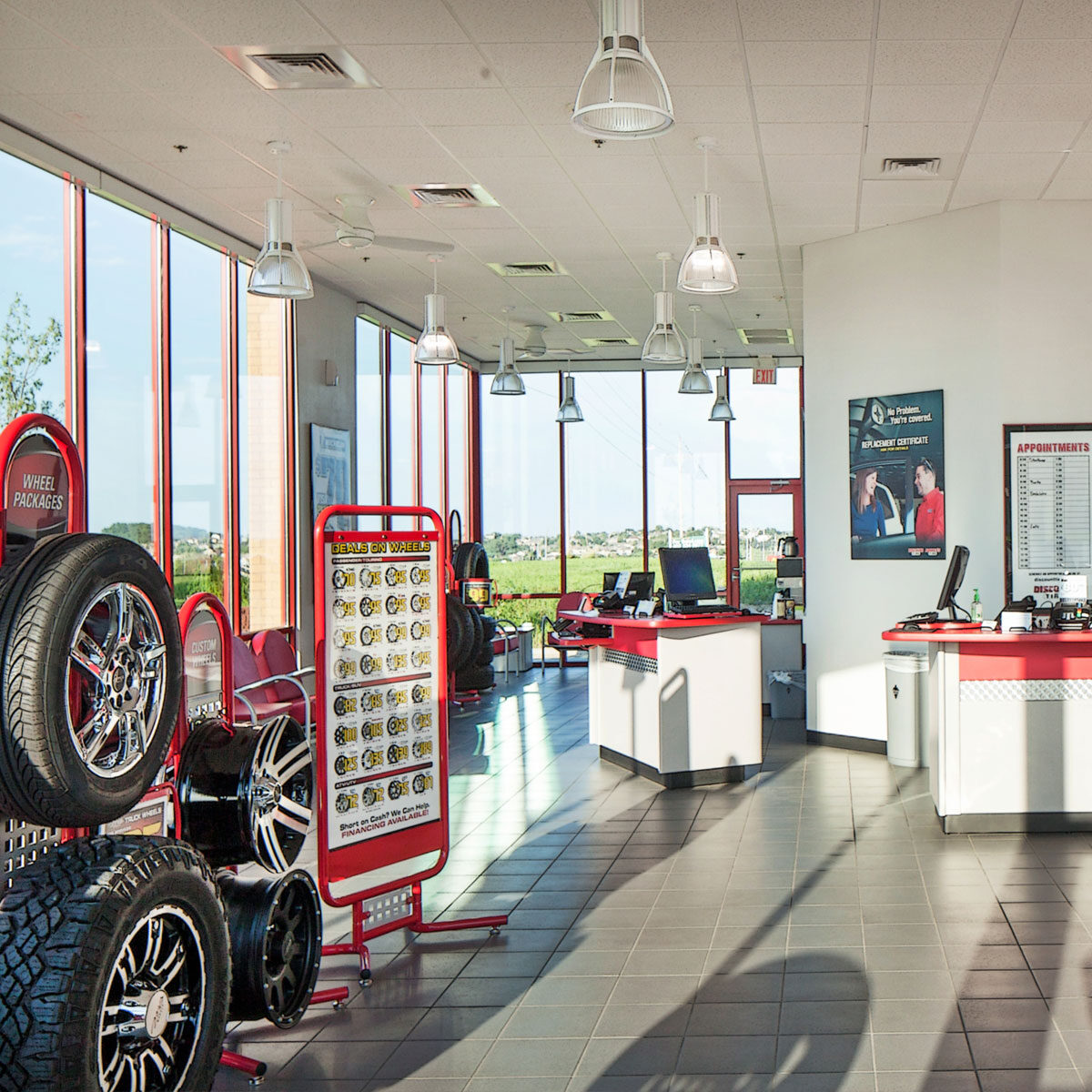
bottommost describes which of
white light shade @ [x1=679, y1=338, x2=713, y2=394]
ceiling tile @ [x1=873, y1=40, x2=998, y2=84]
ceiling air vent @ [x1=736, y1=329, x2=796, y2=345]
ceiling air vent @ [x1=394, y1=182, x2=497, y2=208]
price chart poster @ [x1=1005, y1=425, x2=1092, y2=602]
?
price chart poster @ [x1=1005, y1=425, x2=1092, y2=602]

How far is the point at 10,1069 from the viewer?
2668 mm

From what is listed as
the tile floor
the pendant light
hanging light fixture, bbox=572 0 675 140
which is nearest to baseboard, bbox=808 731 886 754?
the tile floor

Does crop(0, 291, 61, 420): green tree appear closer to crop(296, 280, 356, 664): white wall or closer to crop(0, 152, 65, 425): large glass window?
crop(0, 152, 65, 425): large glass window

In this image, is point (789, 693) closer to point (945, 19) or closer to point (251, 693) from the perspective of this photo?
point (251, 693)

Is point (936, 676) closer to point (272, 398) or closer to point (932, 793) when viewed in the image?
point (932, 793)

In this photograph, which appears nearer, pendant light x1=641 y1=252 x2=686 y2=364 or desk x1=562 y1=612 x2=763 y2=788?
desk x1=562 y1=612 x2=763 y2=788

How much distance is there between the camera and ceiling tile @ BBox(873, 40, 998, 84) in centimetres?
553

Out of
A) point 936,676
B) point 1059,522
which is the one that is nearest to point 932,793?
point 936,676

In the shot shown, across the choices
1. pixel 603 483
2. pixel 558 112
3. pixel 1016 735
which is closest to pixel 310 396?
pixel 558 112

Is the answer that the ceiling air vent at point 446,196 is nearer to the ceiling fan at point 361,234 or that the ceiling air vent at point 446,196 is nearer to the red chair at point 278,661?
the ceiling fan at point 361,234

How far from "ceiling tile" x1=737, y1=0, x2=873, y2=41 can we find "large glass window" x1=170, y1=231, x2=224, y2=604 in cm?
454

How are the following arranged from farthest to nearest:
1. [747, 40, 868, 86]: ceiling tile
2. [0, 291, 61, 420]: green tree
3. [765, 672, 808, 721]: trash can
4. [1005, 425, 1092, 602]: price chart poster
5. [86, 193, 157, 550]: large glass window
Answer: [765, 672, 808, 721]: trash can, [1005, 425, 1092, 602]: price chart poster, [86, 193, 157, 550]: large glass window, [0, 291, 61, 420]: green tree, [747, 40, 868, 86]: ceiling tile

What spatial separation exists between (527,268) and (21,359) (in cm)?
489

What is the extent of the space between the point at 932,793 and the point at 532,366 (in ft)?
33.2
